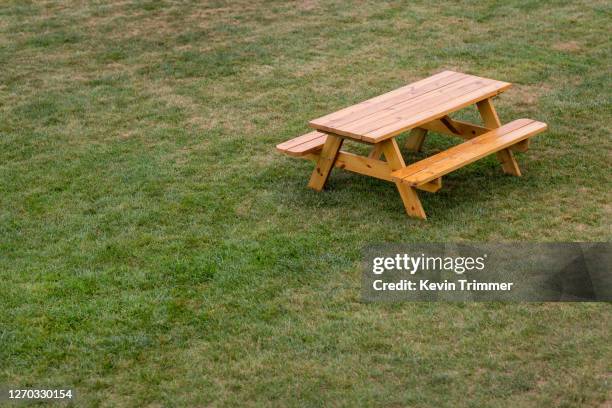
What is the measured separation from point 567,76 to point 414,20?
2500mm

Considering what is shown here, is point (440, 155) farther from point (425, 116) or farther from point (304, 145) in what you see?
point (304, 145)

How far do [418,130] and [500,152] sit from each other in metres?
0.86

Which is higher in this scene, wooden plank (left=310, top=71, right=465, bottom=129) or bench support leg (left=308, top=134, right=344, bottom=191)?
wooden plank (left=310, top=71, right=465, bottom=129)

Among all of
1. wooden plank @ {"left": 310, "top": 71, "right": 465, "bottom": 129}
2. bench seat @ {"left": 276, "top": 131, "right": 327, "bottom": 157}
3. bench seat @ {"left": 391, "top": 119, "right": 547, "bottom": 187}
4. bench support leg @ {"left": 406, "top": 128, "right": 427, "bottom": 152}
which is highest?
wooden plank @ {"left": 310, "top": 71, "right": 465, "bottom": 129}

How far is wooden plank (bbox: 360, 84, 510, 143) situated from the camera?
689 cm

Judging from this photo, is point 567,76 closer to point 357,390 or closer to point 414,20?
point 414,20

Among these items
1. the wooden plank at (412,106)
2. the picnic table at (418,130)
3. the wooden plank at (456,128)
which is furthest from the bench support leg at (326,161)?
the wooden plank at (456,128)

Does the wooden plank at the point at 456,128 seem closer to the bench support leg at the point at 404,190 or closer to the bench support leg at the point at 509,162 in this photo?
the bench support leg at the point at 509,162

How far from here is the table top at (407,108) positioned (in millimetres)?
7035

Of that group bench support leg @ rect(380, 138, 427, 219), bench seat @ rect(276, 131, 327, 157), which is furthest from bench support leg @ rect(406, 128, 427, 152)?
bench support leg @ rect(380, 138, 427, 219)

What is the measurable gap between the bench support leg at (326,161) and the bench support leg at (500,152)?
130cm

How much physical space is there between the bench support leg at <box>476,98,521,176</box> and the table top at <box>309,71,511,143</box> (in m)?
0.15

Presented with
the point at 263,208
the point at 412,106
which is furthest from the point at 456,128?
the point at 263,208

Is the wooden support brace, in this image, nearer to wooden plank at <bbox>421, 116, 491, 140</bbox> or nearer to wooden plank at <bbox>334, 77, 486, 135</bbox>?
wooden plank at <bbox>334, 77, 486, 135</bbox>
